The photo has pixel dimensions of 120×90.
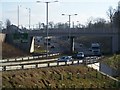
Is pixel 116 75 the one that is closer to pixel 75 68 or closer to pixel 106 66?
pixel 106 66

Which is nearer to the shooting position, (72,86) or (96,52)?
(72,86)

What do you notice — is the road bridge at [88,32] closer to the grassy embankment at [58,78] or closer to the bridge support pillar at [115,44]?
the bridge support pillar at [115,44]

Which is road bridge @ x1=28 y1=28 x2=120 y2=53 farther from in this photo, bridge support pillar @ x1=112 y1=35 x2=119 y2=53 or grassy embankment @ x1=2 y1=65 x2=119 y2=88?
grassy embankment @ x1=2 y1=65 x2=119 y2=88

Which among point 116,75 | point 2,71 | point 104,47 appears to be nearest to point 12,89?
point 2,71

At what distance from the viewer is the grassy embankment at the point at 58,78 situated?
42719 millimetres

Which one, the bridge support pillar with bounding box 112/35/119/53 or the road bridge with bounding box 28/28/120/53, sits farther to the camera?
the road bridge with bounding box 28/28/120/53

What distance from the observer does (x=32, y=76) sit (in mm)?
46906

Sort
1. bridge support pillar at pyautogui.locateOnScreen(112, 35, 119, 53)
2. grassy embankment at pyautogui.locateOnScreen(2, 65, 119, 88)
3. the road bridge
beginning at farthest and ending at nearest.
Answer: the road bridge → bridge support pillar at pyautogui.locateOnScreen(112, 35, 119, 53) → grassy embankment at pyautogui.locateOnScreen(2, 65, 119, 88)

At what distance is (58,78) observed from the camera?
50.5 metres

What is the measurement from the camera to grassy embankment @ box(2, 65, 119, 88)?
42719 millimetres

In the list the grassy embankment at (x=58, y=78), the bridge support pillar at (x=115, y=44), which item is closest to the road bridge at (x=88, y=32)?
the bridge support pillar at (x=115, y=44)

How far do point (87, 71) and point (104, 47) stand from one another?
88.0m

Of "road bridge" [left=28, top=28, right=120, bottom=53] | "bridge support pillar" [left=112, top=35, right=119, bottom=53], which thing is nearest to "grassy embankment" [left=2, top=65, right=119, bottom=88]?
"bridge support pillar" [left=112, top=35, right=119, bottom=53]

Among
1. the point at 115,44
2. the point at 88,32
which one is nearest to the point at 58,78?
the point at 115,44
